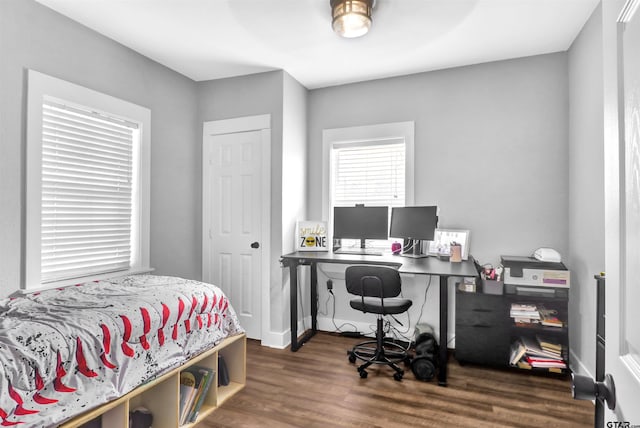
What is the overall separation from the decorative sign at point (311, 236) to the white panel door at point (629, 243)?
2948 millimetres

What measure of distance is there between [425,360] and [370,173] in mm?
1892

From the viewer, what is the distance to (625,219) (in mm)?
578

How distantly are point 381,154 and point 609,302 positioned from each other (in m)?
3.07

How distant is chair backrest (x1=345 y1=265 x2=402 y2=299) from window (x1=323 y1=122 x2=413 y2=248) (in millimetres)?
1031

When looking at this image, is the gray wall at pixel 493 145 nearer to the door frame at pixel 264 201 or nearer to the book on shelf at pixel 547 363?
the book on shelf at pixel 547 363

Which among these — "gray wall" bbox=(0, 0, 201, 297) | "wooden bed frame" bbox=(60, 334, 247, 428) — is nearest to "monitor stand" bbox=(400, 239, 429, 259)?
"wooden bed frame" bbox=(60, 334, 247, 428)

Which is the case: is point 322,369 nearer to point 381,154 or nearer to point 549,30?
→ point 381,154

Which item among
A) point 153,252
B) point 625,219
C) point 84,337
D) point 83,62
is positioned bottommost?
point 84,337

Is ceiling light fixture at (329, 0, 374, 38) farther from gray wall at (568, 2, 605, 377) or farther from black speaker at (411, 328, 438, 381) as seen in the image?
black speaker at (411, 328, 438, 381)

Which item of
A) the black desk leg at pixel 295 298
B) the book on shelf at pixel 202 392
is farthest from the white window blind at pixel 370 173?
the book on shelf at pixel 202 392

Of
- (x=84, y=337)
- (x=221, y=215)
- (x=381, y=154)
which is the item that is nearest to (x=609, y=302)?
(x=84, y=337)

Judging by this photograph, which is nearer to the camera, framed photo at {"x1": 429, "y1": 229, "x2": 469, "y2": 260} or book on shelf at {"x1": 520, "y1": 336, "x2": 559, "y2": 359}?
book on shelf at {"x1": 520, "y1": 336, "x2": 559, "y2": 359}

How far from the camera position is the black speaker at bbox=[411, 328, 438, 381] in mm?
2627

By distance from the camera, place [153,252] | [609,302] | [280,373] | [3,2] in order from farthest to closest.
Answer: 1. [153,252]
2. [280,373]
3. [3,2]
4. [609,302]
